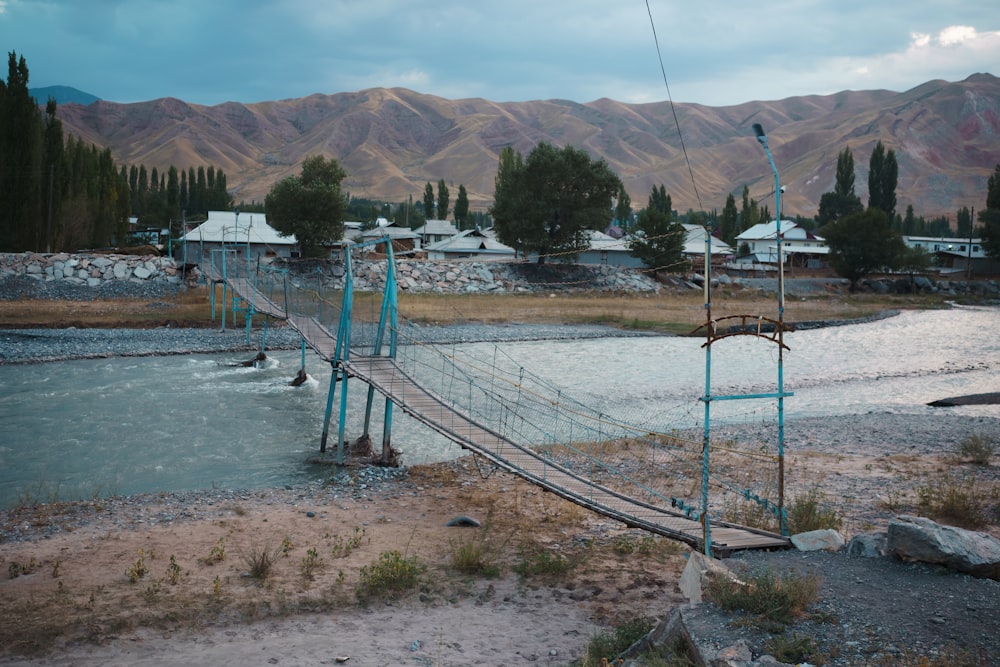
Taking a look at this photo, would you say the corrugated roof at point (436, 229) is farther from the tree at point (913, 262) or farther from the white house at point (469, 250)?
the tree at point (913, 262)

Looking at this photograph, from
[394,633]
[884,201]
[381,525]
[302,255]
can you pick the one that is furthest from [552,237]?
[884,201]

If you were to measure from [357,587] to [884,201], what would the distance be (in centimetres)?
9616

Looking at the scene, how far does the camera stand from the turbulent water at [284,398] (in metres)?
14.9

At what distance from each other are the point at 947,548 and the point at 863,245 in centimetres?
5617

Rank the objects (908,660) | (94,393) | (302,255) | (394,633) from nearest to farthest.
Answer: (908,660) < (394,633) < (94,393) < (302,255)

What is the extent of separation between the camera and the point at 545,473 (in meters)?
11.3

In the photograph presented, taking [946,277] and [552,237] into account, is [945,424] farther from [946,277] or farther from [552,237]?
[946,277]

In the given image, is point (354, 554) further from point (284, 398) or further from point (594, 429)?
Result: point (284, 398)

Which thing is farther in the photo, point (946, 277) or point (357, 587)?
point (946, 277)

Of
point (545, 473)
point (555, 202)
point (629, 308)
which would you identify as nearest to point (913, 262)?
point (555, 202)

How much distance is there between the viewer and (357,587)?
29.9 ft

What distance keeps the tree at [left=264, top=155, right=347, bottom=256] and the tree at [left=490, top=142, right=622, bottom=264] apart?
12.5 meters

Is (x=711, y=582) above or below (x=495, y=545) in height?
above

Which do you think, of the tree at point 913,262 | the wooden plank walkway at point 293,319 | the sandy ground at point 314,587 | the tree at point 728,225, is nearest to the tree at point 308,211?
the wooden plank walkway at point 293,319
